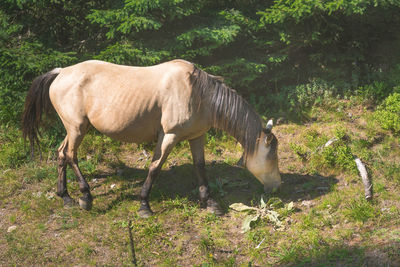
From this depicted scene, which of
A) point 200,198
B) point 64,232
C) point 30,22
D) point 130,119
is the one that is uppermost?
point 30,22

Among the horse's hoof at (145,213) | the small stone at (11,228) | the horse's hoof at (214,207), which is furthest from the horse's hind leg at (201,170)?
the small stone at (11,228)

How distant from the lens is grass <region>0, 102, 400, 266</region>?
433 cm

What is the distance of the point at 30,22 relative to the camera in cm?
709

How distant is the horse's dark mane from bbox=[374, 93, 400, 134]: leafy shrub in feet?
9.16

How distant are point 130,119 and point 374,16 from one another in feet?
19.9

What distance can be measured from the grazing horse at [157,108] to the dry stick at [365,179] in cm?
127

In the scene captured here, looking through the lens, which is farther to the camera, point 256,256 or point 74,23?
point 74,23

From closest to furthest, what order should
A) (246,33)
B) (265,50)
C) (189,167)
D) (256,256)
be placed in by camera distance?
1. (256,256)
2. (189,167)
3. (246,33)
4. (265,50)

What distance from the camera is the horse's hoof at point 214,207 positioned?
525 centimetres

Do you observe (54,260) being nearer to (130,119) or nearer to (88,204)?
(88,204)

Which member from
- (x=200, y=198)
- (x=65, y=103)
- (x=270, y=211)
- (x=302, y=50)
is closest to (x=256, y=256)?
(x=270, y=211)

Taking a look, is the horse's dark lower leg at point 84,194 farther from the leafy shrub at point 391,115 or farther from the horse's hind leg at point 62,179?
the leafy shrub at point 391,115

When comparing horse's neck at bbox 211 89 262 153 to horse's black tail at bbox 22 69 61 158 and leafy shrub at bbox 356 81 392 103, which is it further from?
leafy shrub at bbox 356 81 392 103

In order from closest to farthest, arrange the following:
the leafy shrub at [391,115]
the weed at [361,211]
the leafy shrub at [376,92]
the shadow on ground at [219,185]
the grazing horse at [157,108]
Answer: the weed at [361,211]
the grazing horse at [157,108]
the shadow on ground at [219,185]
the leafy shrub at [391,115]
the leafy shrub at [376,92]
